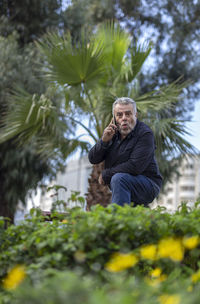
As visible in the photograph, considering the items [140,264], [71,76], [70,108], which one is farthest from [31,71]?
[140,264]

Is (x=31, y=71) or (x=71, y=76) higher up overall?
(x=31, y=71)

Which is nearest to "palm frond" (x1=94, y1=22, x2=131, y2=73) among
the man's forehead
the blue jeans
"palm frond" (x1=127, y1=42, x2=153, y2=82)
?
"palm frond" (x1=127, y1=42, x2=153, y2=82)

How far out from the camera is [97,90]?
6520mm

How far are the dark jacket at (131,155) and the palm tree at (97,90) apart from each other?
3109 millimetres

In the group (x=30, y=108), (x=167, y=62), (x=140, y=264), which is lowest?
(x=140, y=264)

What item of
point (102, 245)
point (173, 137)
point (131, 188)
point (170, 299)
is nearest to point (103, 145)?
point (131, 188)

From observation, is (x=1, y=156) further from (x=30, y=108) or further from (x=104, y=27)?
(x=104, y=27)

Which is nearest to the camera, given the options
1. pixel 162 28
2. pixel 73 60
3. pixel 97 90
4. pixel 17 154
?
pixel 73 60

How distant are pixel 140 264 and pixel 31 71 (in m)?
9.08

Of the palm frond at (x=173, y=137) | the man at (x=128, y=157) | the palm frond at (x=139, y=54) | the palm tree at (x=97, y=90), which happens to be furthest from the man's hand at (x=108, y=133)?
the palm frond at (x=139, y=54)

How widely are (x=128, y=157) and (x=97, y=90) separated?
3842 millimetres

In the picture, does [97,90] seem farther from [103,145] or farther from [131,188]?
[131,188]

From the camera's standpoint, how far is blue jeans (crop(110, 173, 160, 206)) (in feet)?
8.12

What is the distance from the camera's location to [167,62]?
1187 centimetres
